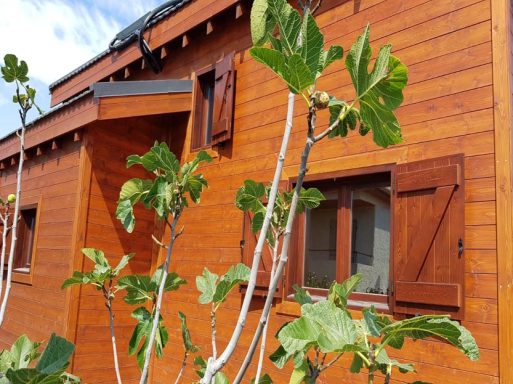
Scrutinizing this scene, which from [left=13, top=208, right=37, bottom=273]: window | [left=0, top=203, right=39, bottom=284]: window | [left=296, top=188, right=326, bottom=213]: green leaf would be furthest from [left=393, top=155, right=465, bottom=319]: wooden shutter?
[left=13, top=208, right=37, bottom=273]: window

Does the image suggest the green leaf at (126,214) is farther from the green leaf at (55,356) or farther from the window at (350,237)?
the window at (350,237)

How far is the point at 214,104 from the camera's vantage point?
17.1 ft

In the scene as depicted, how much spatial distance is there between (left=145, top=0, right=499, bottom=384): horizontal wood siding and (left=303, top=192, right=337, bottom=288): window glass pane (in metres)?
0.37

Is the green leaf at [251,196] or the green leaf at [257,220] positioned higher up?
the green leaf at [251,196]

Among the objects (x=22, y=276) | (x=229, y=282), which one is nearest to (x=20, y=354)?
(x=229, y=282)

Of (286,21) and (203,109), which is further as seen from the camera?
(203,109)

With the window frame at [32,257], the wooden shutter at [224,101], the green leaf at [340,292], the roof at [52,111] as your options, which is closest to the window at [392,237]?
the wooden shutter at [224,101]

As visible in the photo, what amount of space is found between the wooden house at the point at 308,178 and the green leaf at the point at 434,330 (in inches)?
77.9

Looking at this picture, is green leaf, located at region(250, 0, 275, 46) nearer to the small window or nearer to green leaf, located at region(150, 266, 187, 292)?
green leaf, located at region(150, 266, 187, 292)

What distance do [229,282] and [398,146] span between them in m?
2.15

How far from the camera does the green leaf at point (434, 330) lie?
3.56ft

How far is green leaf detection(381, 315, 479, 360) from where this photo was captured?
3.56ft

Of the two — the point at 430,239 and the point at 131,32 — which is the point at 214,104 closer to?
the point at 131,32

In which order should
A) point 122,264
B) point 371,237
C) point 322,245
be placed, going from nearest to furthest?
point 122,264 < point 371,237 < point 322,245
